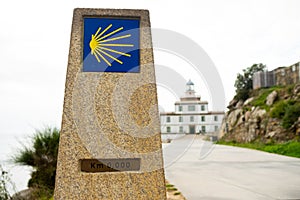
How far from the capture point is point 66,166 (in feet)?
9.70

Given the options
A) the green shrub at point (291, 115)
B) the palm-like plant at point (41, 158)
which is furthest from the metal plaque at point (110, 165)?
the green shrub at point (291, 115)

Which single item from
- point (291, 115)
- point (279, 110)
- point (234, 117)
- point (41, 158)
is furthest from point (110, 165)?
point (234, 117)

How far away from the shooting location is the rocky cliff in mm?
14164

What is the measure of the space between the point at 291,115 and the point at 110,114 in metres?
12.8

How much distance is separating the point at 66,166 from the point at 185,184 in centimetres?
347

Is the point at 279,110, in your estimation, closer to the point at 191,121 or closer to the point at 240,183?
the point at 240,183

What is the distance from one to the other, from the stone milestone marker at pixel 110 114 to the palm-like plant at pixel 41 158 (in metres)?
2.60

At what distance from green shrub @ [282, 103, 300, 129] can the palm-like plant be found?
37.6ft

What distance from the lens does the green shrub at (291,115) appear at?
547 inches

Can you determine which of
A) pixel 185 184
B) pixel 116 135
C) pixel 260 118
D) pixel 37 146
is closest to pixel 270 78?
pixel 260 118

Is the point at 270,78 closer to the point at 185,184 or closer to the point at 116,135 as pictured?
the point at 185,184

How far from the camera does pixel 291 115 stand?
46.1 ft

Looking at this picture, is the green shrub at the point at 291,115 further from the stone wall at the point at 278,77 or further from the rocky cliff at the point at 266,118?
the stone wall at the point at 278,77

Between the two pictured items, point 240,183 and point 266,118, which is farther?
point 266,118
